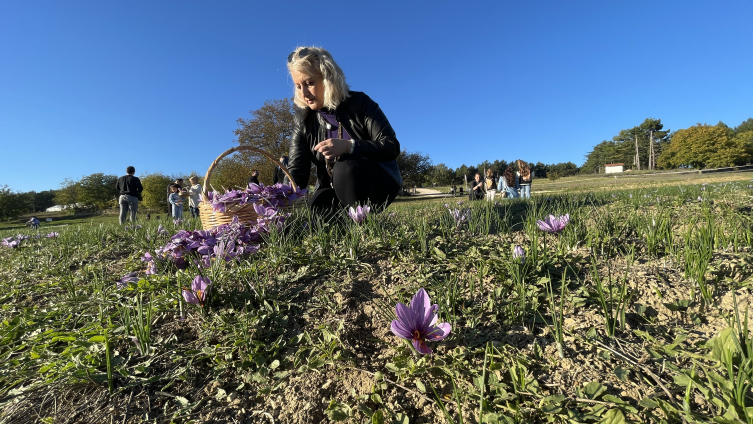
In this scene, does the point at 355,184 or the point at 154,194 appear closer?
the point at 355,184

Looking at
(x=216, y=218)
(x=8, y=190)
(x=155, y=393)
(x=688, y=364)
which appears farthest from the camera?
(x=8, y=190)

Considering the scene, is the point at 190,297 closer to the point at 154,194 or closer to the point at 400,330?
the point at 400,330

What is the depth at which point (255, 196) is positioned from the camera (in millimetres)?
2191

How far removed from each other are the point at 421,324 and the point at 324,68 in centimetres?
217

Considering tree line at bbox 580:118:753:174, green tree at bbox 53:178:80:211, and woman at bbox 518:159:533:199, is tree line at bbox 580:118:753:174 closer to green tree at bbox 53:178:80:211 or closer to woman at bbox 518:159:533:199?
woman at bbox 518:159:533:199

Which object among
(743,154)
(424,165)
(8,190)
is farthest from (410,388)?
(743,154)

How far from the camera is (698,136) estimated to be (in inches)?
2160

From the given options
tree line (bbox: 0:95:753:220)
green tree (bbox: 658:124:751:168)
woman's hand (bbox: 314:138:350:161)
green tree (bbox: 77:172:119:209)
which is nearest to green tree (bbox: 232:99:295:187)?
tree line (bbox: 0:95:753:220)

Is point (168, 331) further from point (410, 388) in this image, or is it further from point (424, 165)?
point (424, 165)

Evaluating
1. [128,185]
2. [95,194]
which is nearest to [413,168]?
[128,185]

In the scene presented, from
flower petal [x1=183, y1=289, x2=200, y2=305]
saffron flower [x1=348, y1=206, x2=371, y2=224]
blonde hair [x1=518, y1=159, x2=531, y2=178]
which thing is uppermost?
blonde hair [x1=518, y1=159, x2=531, y2=178]

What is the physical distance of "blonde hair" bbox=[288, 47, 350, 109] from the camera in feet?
7.87

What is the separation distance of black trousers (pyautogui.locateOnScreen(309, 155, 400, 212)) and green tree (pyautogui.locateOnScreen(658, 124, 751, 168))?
76.3 meters

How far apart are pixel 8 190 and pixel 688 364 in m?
67.1
